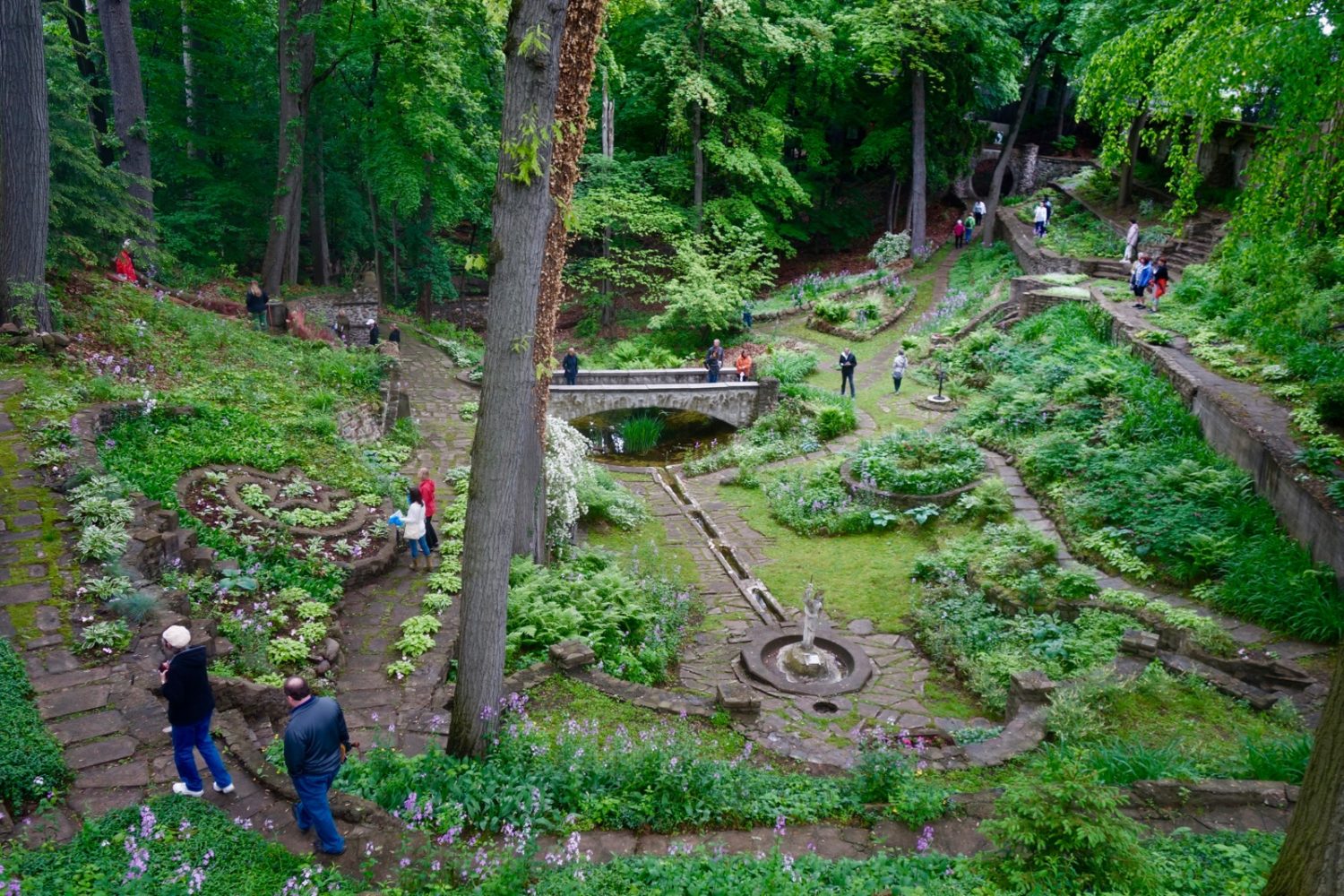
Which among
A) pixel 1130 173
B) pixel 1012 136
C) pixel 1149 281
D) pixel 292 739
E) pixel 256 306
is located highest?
pixel 1012 136

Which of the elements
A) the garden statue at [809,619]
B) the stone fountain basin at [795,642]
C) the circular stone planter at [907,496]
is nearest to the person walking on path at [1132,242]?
the circular stone planter at [907,496]

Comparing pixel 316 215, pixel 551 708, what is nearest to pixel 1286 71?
pixel 551 708

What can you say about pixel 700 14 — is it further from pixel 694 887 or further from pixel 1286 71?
pixel 694 887

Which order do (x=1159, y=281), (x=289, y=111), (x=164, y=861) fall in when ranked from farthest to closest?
(x=289, y=111) < (x=1159, y=281) < (x=164, y=861)

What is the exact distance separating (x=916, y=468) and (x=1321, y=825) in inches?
473

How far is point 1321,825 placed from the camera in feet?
14.8

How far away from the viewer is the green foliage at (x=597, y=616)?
368 inches

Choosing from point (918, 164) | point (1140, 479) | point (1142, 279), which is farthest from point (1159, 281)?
point (918, 164)

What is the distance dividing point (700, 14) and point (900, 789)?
1062 inches

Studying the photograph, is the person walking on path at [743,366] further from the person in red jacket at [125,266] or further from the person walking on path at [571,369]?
the person in red jacket at [125,266]

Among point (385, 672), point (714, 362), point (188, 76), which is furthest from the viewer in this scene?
point (188, 76)

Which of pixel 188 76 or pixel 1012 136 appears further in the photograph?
pixel 1012 136

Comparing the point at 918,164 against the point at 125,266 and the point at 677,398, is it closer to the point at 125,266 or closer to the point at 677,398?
the point at 677,398

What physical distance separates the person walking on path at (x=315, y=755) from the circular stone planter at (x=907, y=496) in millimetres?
11823
